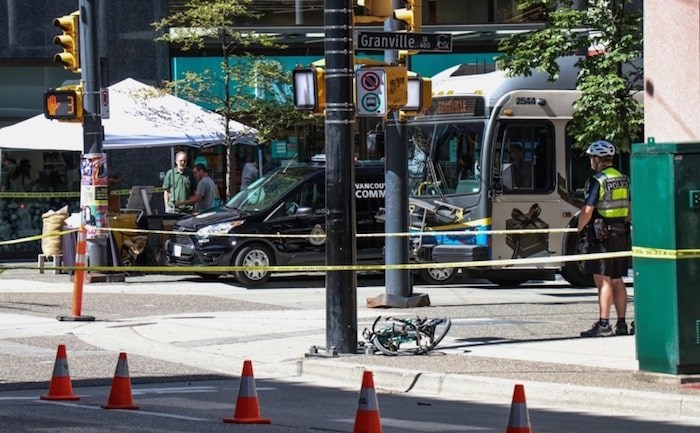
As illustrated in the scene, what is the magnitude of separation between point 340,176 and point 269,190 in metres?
9.10

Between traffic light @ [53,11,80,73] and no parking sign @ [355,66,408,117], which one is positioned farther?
traffic light @ [53,11,80,73]

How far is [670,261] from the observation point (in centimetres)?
1124

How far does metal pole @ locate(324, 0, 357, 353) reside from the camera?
1334 cm

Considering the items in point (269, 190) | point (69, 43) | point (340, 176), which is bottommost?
point (269, 190)

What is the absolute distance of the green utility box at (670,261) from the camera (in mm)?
11195

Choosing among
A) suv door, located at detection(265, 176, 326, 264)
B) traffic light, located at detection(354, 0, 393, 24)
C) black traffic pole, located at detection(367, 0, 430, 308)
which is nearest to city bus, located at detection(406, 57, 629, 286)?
suv door, located at detection(265, 176, 326, 264)

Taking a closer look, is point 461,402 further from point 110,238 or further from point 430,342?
point 110,238

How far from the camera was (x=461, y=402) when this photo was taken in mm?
11281

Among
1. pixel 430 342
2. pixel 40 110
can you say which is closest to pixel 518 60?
pixel 430 342

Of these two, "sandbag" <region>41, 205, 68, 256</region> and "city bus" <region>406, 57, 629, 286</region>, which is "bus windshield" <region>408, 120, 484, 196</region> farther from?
"sandbag" <region>41, 205, 68, 256</region>

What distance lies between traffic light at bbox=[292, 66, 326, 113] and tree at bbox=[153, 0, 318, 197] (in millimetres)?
12667

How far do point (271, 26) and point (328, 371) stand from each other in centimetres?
1814

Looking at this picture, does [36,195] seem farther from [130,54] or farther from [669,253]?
[669,253]

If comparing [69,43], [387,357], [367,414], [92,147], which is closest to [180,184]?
[92,147]
